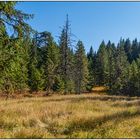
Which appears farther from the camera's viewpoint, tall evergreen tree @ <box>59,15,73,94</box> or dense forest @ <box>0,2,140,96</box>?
tall evergreen tree @ <box>59,15,73,94</box>

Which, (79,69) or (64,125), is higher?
(79,69)

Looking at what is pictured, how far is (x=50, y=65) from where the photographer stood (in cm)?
5688

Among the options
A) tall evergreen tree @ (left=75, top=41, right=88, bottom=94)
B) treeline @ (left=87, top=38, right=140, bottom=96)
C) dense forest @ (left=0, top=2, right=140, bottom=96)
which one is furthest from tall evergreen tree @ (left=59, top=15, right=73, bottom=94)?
treeline @ (left=87, top=38, right=140, bottom=96)

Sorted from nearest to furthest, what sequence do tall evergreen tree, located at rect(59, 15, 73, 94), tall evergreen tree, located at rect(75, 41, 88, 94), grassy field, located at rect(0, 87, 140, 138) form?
grassy field, located at rect(0, 87, 140, 138)
tall evergreen tree, located at rect(59, 15, 73, 94)
tall evergreen tree, located at rect(75, 41, 88, 94)

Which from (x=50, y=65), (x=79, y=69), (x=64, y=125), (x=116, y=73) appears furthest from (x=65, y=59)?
(x=64, y=125)

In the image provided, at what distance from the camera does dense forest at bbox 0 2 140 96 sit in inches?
569

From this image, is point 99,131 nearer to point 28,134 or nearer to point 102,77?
point 28,134

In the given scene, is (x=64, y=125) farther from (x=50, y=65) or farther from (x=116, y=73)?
(x=116, y=73)

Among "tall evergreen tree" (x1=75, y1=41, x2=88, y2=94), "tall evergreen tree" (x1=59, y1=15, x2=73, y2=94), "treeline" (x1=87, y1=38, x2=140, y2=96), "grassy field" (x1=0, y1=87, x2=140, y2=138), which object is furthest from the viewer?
"treeline" (x1=87, y1=38, x2=140, y2=96)

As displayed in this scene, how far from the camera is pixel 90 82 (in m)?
84.1

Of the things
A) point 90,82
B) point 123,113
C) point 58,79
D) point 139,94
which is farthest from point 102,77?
point 123,113

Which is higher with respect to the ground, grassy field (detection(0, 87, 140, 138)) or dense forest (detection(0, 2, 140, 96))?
dense forest (detection(0, 2, 140, 96))

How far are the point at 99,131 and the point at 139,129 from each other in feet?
4.49

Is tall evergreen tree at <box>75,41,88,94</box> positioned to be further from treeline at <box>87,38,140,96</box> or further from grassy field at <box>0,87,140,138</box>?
grassy field at <box>0,87,140,138</box>
